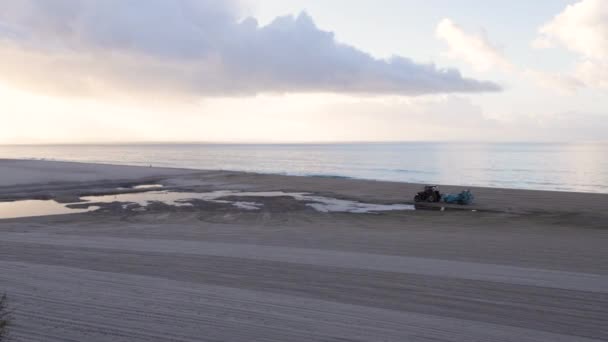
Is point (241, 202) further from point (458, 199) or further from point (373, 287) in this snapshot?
point (373, 287)

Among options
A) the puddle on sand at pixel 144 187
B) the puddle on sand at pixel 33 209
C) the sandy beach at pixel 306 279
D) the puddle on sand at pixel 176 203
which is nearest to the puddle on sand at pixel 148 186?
the puddle on sand at pixel 144 187

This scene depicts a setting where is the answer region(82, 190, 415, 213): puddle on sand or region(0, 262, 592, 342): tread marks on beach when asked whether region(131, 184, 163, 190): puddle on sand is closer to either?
region(82, 190, 415, 213): puddle on sand

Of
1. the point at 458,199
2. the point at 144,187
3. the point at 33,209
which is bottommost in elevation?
the point at 33,209

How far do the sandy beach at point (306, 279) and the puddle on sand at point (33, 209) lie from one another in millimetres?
1675

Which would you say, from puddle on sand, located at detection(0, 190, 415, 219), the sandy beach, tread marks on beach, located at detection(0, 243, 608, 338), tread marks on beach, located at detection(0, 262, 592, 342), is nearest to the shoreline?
puddle on sand, located at detection(0, 190, 415, 219)

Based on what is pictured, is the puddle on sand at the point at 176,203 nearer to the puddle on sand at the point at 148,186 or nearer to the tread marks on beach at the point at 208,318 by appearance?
the puddle on sand at the point at 148,186

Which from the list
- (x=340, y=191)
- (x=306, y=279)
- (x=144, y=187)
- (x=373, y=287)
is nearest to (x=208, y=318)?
(x=306, y=279)

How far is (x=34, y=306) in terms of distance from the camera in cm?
639

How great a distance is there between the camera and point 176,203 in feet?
69.6

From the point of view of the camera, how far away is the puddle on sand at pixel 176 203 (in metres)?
19.1

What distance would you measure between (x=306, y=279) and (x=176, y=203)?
1397 centimetres

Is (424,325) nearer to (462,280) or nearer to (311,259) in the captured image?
(462,280)

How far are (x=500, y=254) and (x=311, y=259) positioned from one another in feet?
12.8

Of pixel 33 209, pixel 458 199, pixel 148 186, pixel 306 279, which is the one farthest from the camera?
pixel 148 186
